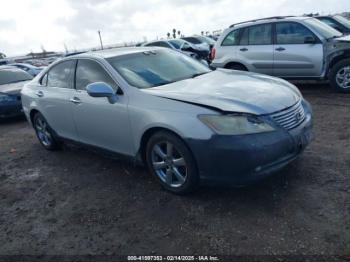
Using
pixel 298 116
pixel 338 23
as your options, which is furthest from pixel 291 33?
pixel 298 116

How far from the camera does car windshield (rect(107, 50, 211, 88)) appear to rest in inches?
164

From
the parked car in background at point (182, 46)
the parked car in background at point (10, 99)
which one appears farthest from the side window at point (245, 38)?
the parked car in background at point (182, 46)

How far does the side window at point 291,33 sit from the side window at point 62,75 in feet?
16.5

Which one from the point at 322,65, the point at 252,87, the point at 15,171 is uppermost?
the point at 252,87

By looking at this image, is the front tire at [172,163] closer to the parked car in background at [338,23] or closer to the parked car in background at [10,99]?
the parked car in background at [10,99]

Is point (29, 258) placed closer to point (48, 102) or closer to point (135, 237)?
point (135, 237)

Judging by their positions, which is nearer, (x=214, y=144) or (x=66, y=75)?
(x=214, y=144)

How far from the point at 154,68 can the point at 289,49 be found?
15.1 feet

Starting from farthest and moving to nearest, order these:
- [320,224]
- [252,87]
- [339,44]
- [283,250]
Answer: [339,44] → [252,87] → [320,224] → [283,250]

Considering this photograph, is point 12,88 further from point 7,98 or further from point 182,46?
point 182,46

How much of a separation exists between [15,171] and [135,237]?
117 inches

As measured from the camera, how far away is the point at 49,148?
237 inches

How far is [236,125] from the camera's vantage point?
3244 mm

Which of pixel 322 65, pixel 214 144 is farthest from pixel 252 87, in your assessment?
pixel 322 65
